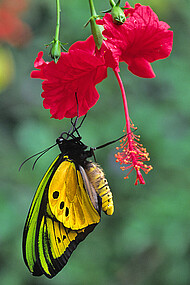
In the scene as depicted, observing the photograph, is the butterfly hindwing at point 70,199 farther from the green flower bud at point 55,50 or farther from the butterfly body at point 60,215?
the green flower bud at point 55,50

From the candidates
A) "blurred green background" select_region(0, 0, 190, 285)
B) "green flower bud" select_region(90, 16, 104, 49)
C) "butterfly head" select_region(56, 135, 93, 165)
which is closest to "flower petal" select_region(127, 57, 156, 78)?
"green flower bud" select_region(90, 16, 104, 49)

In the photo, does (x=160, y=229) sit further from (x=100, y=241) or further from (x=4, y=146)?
(x=4, y=146)

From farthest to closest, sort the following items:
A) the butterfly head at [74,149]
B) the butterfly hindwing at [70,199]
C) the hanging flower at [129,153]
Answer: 1. the butterfly head at [74,149]
2. the butterfly hindwing at [70,199]
3. the hanging flower at [129,153]

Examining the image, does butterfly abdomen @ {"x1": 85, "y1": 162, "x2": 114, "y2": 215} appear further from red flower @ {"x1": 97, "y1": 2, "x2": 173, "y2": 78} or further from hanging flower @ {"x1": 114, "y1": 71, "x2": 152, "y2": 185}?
red flower @ {"x1": 97, "y1": 2, "x2": 173, "y2": 78}

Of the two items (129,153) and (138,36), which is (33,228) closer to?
(129,153)

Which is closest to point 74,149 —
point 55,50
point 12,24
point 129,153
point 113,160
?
point 129,153

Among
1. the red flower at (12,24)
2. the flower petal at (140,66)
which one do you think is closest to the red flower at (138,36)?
the flower petal at (140,66)
